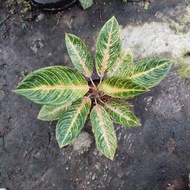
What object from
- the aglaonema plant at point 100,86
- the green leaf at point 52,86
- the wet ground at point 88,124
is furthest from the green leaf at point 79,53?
the wet ground at point 88,124

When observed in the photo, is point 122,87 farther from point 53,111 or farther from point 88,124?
point 88,124

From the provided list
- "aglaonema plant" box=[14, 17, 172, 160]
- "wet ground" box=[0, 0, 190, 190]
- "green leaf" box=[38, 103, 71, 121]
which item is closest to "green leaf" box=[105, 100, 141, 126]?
"aglaonema plant" box=[14, 17, 172, 160]

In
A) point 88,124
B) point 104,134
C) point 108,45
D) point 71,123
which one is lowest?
point 88,124

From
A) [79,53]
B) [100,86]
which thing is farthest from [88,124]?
[79,53]

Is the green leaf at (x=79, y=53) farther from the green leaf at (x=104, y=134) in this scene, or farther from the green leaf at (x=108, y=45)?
the green leaf at (x=104, y=134)

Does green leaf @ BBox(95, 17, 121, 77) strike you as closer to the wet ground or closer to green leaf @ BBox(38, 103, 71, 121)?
green leaf @ BBox(38, 103, 71, 121)

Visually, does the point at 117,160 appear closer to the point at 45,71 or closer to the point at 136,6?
the point at 45,71
